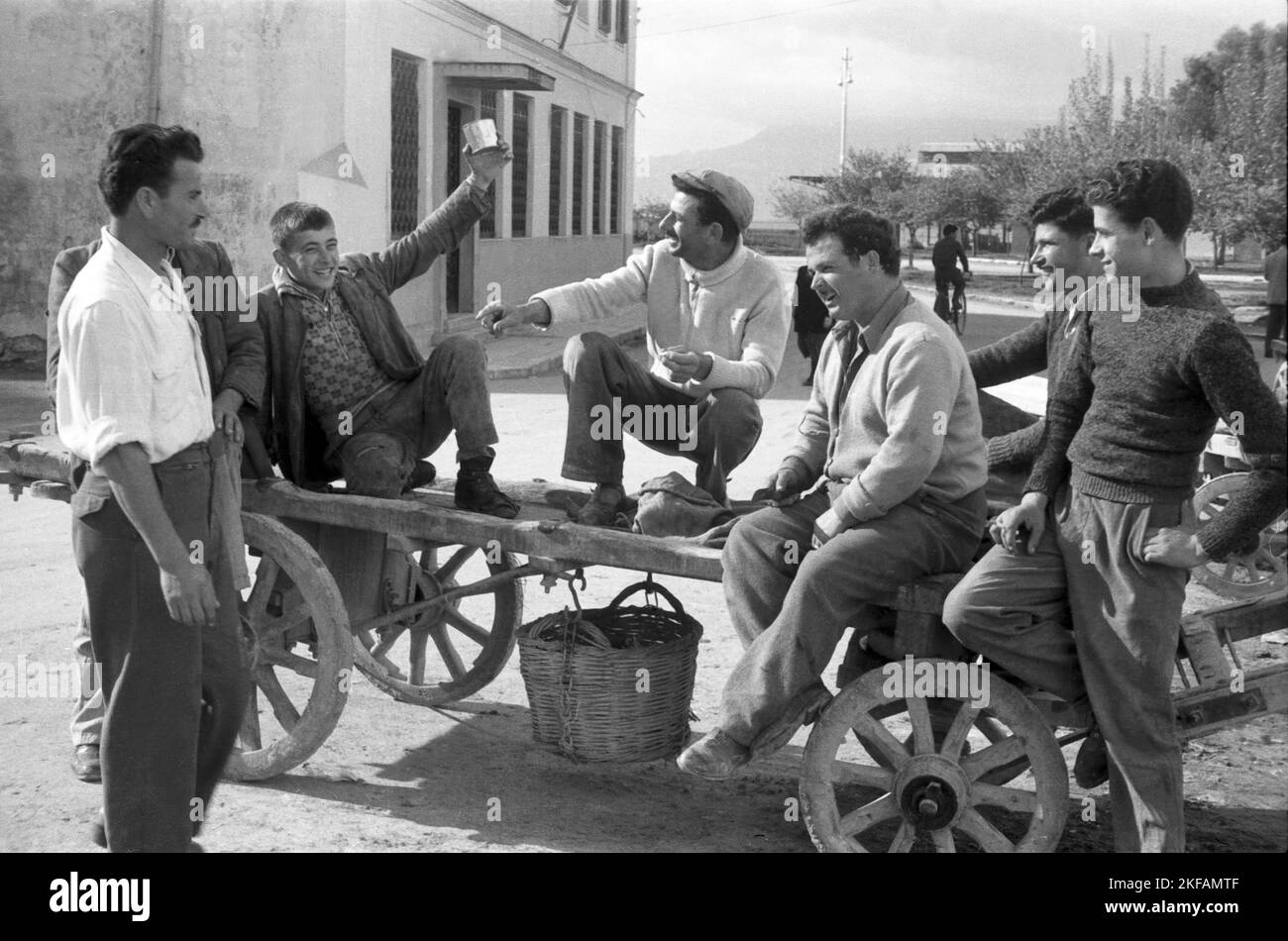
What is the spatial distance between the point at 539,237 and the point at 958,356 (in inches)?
785

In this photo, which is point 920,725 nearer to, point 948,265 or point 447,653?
point 447,653

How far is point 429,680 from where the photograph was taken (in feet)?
19.1

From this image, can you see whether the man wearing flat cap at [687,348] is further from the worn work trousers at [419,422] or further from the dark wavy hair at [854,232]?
the dark wavy hair at [854,232]

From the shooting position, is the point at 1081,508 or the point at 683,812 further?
the point at 683,812

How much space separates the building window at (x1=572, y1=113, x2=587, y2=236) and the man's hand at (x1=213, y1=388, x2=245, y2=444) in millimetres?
22022

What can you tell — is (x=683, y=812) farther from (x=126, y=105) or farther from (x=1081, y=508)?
(x=126, y=105)

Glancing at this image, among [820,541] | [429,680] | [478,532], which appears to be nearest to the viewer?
[820,541]

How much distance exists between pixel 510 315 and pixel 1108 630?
2.39 metres

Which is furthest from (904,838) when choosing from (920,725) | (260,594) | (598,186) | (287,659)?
(598,186)

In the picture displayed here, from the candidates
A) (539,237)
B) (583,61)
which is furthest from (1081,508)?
(583,61)

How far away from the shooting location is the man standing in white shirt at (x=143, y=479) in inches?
127

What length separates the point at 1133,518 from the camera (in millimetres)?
3490

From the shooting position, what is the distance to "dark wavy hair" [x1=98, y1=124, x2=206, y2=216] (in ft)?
11.1

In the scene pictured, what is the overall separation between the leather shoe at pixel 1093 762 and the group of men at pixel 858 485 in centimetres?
15
